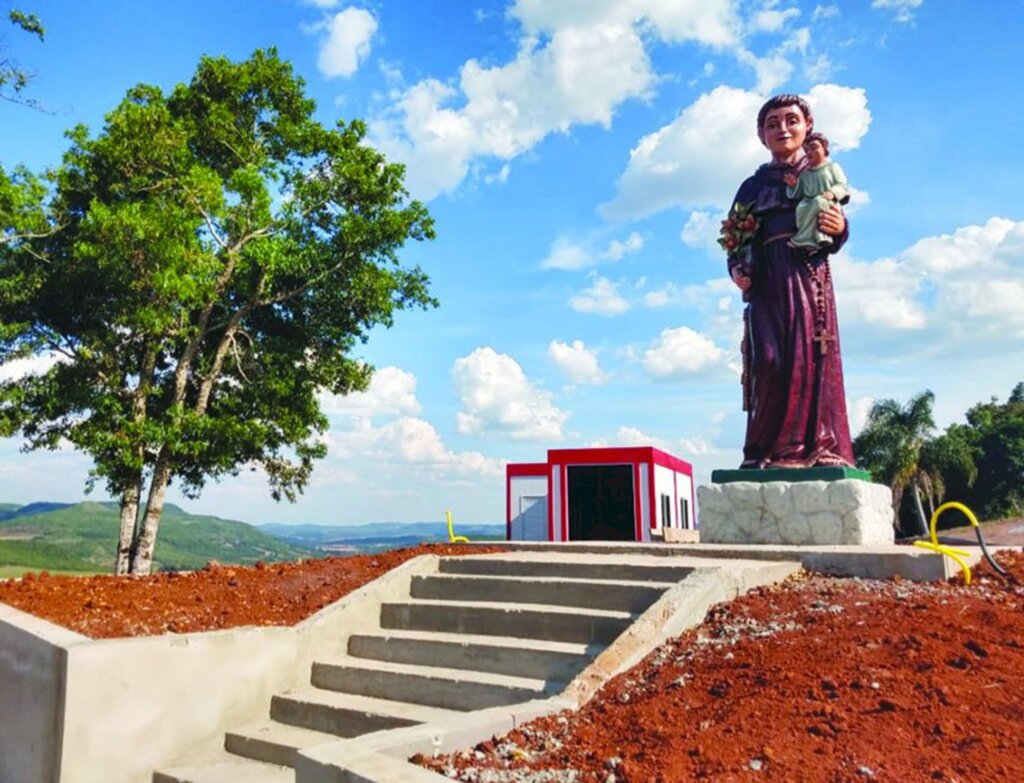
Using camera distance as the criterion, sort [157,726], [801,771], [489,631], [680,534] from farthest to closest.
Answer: [680,534] < [489,631] < [157,726] < [801,771]

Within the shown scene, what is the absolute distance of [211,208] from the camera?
13938 millimetres

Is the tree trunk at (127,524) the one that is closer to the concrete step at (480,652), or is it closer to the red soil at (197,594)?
the red soil at (197,594)

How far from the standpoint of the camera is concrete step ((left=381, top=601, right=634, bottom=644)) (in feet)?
18.7

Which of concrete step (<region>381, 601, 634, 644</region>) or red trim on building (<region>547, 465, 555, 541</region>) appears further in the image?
red trim on building (<region>547, 465, 555, 541</region>)

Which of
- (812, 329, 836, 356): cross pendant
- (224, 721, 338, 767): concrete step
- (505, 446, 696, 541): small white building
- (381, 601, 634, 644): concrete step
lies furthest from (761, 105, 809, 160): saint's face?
(505, 446, 696, 541): small white building

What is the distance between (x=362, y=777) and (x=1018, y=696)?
299cm

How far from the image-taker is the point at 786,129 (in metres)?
8.84

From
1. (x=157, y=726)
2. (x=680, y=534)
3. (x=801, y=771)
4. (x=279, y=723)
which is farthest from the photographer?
(x=680, y=534)

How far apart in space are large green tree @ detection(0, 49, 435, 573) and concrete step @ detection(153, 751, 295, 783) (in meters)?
8.54

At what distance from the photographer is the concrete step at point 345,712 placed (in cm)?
521

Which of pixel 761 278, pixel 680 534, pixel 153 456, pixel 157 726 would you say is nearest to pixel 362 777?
pixel 157 726

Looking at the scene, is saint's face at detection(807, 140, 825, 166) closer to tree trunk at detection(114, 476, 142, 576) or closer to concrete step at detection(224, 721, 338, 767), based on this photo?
concrete step at detection(224, 721, 338, 767)

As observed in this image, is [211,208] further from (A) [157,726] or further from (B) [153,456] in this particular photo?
(A) [157,726]

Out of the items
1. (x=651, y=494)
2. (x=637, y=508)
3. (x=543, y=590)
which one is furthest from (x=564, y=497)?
(x=543, y=590)
